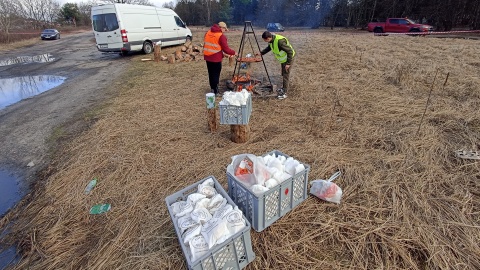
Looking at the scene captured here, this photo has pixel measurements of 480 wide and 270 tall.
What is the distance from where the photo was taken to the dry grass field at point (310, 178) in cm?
193

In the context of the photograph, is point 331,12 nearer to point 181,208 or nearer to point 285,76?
point 285,76

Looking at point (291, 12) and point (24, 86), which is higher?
point (291, 12)

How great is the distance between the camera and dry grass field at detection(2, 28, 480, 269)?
1.93m

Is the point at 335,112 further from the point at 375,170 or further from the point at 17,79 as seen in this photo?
the point at 17,79

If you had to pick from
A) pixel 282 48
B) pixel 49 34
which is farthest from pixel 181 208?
pixel 49 34

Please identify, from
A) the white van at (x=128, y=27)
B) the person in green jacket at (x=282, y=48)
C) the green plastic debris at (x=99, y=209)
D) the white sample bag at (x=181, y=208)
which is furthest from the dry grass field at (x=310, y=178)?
the white van at (x=128, y=27)

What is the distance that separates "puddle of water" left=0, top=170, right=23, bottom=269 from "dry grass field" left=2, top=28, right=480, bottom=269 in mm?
103

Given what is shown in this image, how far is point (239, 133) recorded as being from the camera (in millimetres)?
3562

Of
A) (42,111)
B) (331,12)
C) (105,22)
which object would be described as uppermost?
(331,12)

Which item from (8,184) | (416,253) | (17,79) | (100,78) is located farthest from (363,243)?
(17,79)

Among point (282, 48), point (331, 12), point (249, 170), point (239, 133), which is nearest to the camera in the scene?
point (249, 170)

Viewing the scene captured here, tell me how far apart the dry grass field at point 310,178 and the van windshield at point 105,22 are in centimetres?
705

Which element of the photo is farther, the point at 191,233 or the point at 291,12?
the point at 291,12

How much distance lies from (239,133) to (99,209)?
2.03 metres
